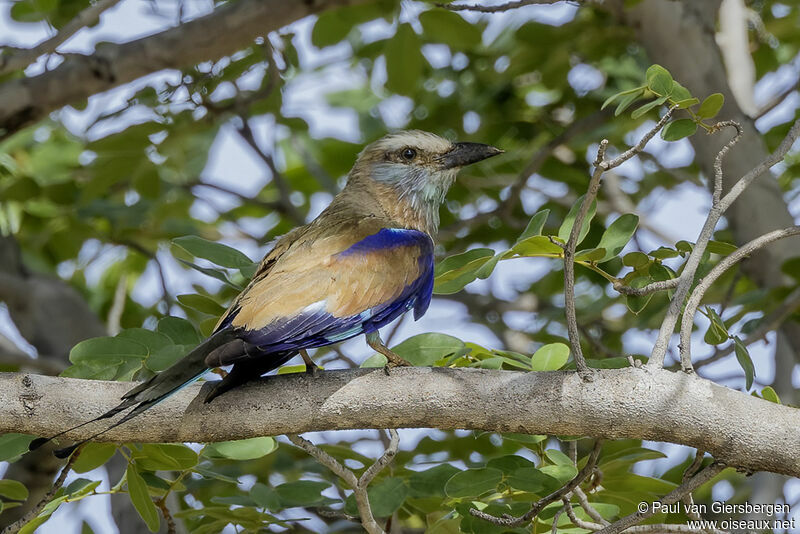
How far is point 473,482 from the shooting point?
2.74 meters

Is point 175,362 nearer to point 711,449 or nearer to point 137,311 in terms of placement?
point 711,449

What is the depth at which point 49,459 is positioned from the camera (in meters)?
4.68

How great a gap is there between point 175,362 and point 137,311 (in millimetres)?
3182

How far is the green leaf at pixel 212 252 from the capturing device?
302 cm

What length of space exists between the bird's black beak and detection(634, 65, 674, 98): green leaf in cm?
161

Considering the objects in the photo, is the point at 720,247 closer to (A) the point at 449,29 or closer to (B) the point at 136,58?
(A) the point at 449,29

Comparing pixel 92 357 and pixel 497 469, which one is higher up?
pixel 92 357

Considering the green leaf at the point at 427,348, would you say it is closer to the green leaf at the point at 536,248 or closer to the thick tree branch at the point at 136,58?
the green leaf at the point at 536,248

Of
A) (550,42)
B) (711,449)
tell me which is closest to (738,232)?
(550,42)

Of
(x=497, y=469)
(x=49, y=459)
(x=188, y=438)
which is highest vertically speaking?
(x=188, y=438)

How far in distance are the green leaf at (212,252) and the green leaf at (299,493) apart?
0.71 metres

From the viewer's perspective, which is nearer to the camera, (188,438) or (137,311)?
(188,438)

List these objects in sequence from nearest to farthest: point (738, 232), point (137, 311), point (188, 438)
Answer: point (188, 438) < point (738, 232) < point (137, 311)

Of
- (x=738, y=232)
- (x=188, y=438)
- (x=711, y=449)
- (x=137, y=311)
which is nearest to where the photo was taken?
(x=711, y=449)
